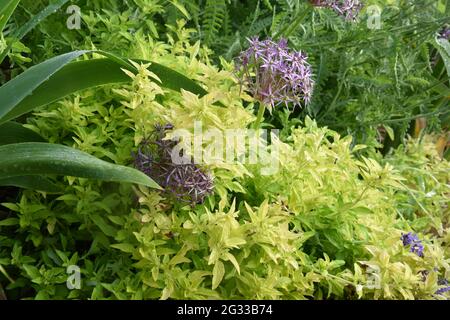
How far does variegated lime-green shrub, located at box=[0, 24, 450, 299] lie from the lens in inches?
52.5

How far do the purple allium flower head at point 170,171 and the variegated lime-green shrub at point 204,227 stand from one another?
0.03 meters

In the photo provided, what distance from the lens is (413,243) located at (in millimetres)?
1535

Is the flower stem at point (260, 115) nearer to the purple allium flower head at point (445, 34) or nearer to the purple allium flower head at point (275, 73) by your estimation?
the purple allium flower head at point (275, 73)

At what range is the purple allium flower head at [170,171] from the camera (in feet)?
4.31

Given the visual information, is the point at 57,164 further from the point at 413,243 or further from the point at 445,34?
the point at 445,34

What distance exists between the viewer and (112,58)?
4.53ft

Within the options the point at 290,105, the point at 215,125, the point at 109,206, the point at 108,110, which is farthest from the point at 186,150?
the point at 290,105

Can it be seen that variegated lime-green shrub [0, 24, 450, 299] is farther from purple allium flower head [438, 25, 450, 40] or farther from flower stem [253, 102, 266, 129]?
purple allium flower head [438, 25, 450, 40]

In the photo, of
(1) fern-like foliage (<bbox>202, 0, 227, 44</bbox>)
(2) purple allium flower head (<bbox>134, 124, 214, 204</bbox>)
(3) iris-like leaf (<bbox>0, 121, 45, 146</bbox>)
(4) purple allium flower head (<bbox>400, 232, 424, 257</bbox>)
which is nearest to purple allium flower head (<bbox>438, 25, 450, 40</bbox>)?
(1) fern-like foliage (<bbox>202, 0, 227, 44</bbox>)

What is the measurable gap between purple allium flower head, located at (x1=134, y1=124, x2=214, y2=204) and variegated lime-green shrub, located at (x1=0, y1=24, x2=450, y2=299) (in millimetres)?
33

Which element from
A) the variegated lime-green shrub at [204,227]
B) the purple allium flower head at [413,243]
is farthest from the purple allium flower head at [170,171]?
the purple allium flower head at [413,243]

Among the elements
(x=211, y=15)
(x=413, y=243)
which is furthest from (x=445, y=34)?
(x=413, y=243)

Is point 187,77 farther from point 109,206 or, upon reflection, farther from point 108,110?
point 109,206

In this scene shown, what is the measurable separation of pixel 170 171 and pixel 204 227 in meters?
0.13
